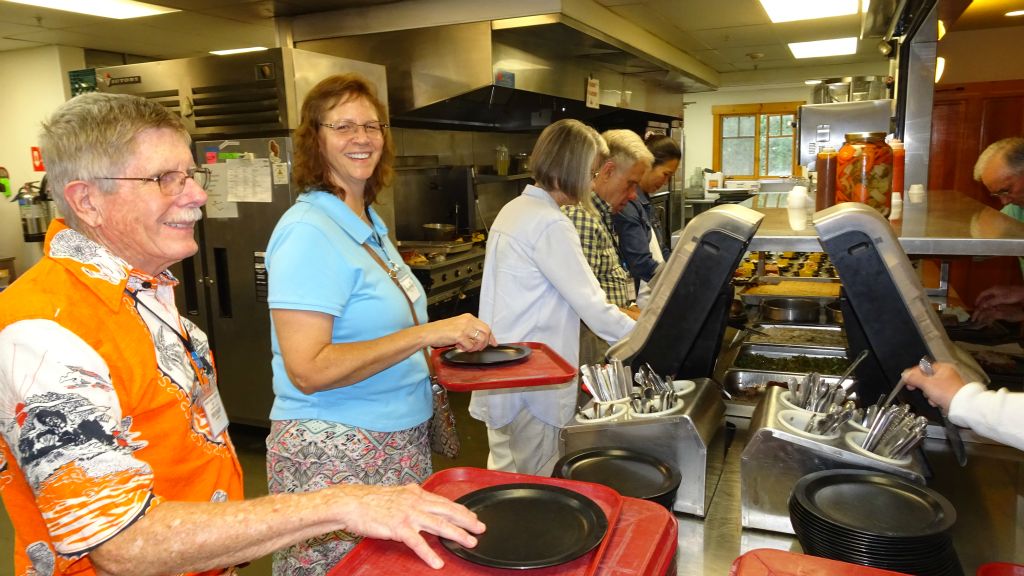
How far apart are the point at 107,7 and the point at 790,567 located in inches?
221

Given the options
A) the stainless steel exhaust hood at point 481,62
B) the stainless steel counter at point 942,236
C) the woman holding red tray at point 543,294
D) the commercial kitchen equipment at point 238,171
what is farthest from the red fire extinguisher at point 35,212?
the stainless steel counter at point 942,236

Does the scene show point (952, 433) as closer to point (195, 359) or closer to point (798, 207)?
point (798, 207)

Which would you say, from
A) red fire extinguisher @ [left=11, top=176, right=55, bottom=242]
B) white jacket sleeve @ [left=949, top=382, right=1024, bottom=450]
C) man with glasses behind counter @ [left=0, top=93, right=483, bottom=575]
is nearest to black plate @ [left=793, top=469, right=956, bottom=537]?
white jacket sleeve @ [left=949, top=382, right=1024, bottom=450]

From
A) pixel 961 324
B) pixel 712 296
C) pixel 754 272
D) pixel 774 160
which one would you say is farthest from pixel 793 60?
pixel 712 296

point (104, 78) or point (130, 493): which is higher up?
point (104, 78)

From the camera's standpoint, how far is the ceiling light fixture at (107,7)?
4629 mm

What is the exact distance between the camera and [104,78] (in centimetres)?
436

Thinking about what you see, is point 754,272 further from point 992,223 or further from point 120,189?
point 120,189

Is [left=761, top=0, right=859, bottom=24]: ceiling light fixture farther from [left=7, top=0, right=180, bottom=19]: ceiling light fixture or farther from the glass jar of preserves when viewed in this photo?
[left=7, top=0, right=180, bottom=19]: ceiling light fixture

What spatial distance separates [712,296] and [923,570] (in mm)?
683

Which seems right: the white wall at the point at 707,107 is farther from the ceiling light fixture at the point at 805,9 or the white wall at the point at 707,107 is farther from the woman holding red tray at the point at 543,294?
the woman holding red tray at the point at 543,294

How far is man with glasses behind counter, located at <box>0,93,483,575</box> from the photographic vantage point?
2.81 feet

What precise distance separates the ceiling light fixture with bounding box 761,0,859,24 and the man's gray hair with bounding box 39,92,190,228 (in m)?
5.62

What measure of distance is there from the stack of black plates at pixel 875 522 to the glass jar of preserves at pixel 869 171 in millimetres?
953
